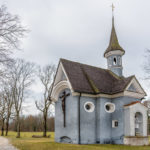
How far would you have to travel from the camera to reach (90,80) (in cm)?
1719

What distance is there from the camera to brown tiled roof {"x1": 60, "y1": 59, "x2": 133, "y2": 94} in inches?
631

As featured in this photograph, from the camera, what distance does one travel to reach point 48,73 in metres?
28.0

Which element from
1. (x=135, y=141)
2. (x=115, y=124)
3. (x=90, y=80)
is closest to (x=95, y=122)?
(x=115, y=124)

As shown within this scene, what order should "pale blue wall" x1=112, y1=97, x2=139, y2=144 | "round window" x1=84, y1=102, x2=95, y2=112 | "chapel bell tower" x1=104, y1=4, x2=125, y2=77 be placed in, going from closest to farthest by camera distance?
"pale blue wall" x1=112, y1=97, x2=139, y2=144 < "round window" x1=84, y1=102, x2=95, y2=112 < "chapel bell tower" x1=104, y1=4, x2=125, y2=77

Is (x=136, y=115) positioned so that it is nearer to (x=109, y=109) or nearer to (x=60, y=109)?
(x=109, y=109)

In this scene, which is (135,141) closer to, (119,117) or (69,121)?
(119,117)

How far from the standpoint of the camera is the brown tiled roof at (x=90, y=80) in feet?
52.6

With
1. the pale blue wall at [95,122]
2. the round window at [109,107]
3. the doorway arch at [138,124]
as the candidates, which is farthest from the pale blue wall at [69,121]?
the doorway arch at [138,124]

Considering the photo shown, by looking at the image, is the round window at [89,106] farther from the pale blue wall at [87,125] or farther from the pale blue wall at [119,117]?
the pale blue wall at [119,117]

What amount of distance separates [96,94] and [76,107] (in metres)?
2.47

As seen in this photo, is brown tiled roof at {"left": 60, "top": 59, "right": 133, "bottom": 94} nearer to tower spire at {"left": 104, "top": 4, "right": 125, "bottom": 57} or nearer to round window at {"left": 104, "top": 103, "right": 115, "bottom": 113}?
round window at {"left": 104, "top": 103, "right": 115, "bottom": 113}

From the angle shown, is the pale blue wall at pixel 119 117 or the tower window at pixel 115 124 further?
the tower window at pixel 115 124

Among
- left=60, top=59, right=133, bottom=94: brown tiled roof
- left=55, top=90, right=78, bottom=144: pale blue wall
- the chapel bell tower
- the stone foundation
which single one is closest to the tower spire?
the chapel bell tower

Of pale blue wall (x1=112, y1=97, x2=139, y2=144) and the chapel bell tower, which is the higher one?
the chapel bell tower
